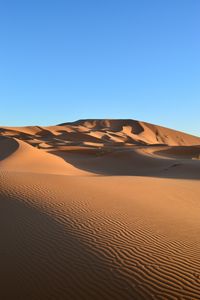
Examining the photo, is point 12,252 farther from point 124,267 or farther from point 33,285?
point 124,267

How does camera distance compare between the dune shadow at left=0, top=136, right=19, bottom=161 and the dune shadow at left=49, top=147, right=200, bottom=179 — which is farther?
the dune shadow at left=0, top=136, right=19, bottom=161

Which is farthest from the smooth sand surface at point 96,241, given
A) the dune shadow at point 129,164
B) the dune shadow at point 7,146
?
the dune shadow at point 7,146

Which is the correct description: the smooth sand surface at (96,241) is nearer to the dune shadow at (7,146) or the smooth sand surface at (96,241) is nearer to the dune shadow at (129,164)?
the dune shadow at (129,164)

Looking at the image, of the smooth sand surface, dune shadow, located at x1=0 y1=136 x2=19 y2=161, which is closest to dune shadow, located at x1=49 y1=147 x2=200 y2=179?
dune shadow, located at x1=0 y1=136 x2=19 y2=161

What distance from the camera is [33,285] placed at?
13.8 feet

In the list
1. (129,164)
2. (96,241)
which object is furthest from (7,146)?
(96,241)

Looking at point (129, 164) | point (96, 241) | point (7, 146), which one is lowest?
point (96, 241)

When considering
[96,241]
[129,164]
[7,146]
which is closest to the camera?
[96,241]

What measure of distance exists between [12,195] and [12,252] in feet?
13.3

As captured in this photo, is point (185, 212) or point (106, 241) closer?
point (106, 241)

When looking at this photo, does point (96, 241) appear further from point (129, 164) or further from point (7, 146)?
point (7, 146)

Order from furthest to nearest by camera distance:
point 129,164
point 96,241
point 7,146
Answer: point 7,146
point 129,164
point 96,241

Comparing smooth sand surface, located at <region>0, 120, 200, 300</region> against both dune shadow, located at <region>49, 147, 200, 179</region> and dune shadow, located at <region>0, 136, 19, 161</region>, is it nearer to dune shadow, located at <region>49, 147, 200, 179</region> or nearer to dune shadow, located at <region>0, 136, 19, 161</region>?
dune shadow, located at <region>49, 147, 200, 179</region>

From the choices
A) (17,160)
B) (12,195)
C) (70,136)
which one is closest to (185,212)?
(12,195)
